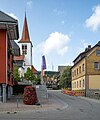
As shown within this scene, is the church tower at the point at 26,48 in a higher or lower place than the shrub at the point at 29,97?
higher

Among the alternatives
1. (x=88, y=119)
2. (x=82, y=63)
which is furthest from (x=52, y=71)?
(x=88, y=119)

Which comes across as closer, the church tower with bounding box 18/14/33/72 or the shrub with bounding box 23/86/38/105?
the shrub with bounding box 23/86/38/105

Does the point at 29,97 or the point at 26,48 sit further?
the point at 26,48

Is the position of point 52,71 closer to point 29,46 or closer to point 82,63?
point 29,46

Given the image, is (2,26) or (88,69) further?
(88,69)

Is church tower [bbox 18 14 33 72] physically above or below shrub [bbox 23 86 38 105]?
above

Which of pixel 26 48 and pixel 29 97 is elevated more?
pixel 26 48

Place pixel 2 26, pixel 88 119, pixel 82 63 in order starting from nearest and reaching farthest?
pixel 88 119 → pixel 2 26 → pixel 82 63

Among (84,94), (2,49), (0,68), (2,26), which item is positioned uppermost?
(2,26)

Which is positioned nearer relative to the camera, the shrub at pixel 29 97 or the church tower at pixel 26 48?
the shrub at pixel 29 97

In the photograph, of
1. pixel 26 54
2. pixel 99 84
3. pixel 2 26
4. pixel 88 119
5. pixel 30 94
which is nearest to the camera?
pixel 88 119

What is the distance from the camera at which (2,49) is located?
29672 mm

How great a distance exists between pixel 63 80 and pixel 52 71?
70566 mm

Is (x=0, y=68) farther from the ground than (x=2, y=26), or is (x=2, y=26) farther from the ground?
(x=2, y=26)
